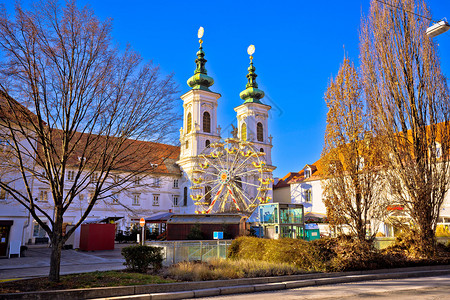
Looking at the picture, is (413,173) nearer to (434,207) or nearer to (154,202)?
(434,207)

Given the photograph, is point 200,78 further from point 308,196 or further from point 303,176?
point 308,196

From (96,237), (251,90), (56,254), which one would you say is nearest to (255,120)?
(251,90)

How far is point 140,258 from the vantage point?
13.5m

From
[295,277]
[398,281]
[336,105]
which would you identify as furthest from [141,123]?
[398,281]

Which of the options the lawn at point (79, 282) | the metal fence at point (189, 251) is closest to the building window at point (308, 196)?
the metal fence at point (189, 251)

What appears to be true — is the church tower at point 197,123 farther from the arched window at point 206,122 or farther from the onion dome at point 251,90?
the onion dome at point 251,90

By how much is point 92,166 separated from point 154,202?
137ft

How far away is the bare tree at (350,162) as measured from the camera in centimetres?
1562

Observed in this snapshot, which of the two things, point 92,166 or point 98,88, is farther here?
point 92,166

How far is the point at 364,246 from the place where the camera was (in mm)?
14242

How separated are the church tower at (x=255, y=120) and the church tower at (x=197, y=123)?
23.7ft

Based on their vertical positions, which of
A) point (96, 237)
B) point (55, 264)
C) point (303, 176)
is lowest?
point (55, 264)

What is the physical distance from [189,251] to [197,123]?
41205 mm

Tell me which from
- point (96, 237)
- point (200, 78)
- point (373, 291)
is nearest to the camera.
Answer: point (373, 291)
